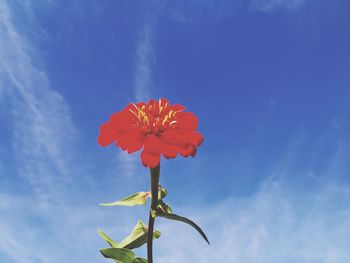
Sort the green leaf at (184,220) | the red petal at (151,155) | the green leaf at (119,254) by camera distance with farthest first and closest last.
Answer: the green leaf at (119,254)
the red petal at (151,155)
the green leaf at (184,220)

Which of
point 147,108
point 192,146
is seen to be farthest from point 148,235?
point 147,108

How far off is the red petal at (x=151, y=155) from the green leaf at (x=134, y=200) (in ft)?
0.89

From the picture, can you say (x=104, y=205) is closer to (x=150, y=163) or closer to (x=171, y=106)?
(x=150, y=163)

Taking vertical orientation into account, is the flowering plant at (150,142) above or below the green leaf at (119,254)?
above

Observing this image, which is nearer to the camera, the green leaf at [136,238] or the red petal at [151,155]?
the red petal at [151,155]

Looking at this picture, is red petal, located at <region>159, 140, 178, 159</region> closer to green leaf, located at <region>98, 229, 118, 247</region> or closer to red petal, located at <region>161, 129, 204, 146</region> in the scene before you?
red petal, located at <region>161, 129, 204, 146</region>

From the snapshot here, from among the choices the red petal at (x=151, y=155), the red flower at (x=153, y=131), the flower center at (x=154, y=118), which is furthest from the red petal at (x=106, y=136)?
the red petal at (x=151, y=155)

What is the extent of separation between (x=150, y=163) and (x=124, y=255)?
55cm

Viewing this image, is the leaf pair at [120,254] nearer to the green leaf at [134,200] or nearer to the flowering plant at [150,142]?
the flowering plant at [150,142]

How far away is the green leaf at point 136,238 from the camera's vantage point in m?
2.29

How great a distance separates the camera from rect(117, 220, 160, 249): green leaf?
2285 millimetres

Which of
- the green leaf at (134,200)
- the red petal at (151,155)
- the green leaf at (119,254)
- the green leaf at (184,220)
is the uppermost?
the red petal at (151,155)

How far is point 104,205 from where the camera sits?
228 cm

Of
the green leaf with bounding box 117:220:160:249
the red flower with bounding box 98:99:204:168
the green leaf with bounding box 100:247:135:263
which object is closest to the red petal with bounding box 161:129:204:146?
the red flower with bounding box 98:99:204:168
